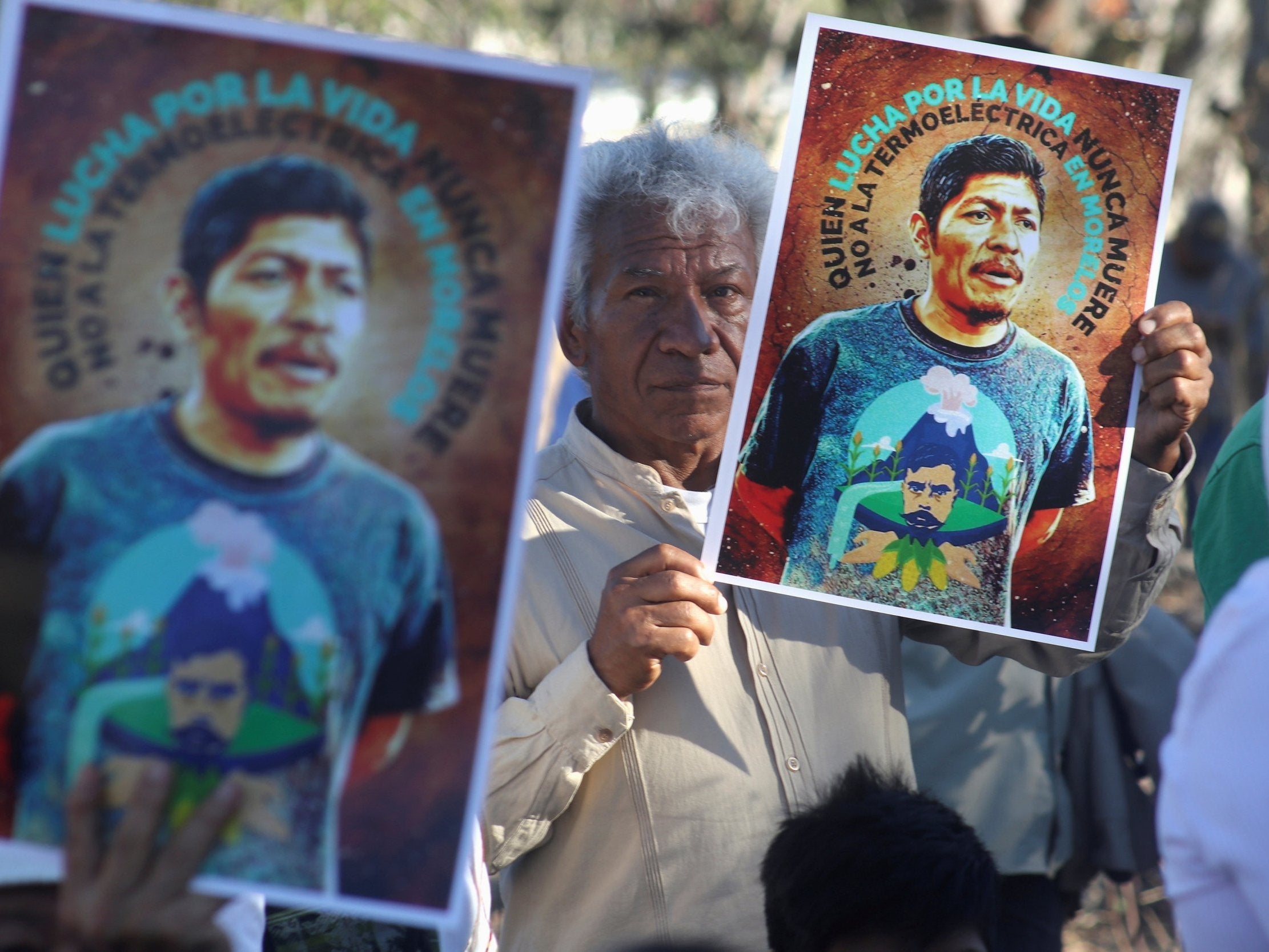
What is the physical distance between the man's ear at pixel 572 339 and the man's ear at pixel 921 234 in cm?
61

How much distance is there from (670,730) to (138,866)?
0.90m

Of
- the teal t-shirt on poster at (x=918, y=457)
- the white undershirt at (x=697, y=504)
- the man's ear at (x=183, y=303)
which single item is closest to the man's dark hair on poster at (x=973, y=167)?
the teal t-shirt on poster at (x=918, y=457)

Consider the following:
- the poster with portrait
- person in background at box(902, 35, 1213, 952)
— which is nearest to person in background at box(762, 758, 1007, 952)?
the poster with portrait

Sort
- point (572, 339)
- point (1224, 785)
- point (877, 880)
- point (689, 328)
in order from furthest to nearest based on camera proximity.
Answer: point (572, 339) → point (689, 328) → point (877, 880) → point (1224, 785)

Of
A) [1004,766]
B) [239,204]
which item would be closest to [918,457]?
[239,204]

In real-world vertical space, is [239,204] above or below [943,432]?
above

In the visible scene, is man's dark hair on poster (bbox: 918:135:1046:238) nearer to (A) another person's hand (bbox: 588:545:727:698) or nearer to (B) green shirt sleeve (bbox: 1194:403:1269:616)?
(B) green shirt sleeve (bbox: 1194:403:1269:616)

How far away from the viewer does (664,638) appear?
1937 mm

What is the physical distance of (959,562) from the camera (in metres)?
1.96

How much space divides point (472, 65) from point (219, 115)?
0.82ft

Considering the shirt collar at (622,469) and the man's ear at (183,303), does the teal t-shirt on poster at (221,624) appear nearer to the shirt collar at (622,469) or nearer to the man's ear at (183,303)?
the man's ear at (183,303)

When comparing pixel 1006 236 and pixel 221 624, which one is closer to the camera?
pixel 221 624

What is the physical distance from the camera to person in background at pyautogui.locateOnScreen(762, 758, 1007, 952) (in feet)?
6.14

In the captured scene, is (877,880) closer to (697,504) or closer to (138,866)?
(697,504)
